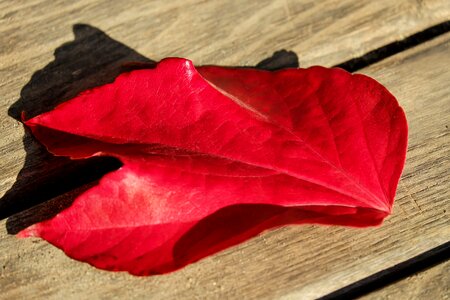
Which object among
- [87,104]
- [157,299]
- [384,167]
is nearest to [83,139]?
[87,104]

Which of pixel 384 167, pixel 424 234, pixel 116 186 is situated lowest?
pixel 424 234

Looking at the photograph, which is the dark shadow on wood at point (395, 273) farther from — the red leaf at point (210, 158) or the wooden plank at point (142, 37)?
the wooden plank at point (142, 37)

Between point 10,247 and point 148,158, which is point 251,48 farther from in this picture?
point 10,247

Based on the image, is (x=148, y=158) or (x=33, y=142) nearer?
(x=148, y=158)

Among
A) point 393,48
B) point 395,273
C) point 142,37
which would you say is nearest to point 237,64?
point 142,37

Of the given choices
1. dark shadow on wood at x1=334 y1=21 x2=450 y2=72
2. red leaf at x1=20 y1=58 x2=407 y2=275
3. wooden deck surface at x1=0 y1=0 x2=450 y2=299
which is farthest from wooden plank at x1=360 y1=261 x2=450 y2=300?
dark shadow on wood at x1=334 y1=21 x2=450 y2=72

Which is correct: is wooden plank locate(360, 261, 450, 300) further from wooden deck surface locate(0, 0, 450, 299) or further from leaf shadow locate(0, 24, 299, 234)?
leaf shadow locate(0, 24, 299, 234)

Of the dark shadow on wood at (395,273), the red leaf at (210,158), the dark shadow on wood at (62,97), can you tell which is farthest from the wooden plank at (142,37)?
the dark shadow on wood at (395,273)
